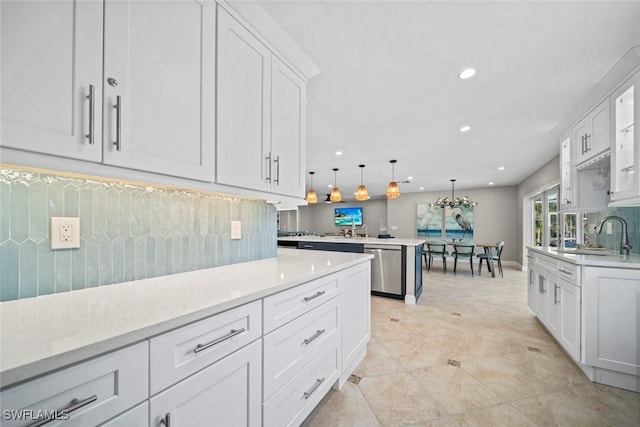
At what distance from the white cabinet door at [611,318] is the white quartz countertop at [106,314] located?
7.16 ft

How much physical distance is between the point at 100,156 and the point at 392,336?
2737 mm

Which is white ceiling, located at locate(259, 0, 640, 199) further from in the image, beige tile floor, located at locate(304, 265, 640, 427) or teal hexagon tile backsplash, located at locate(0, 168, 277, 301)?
beige tile floor, located at locate(304, 265, 640, 427)

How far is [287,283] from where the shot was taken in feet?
3.82

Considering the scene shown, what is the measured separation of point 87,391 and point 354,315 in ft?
5.21

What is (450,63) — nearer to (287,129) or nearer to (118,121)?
(287,129)

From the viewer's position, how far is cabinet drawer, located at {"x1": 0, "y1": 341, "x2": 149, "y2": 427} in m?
0.49

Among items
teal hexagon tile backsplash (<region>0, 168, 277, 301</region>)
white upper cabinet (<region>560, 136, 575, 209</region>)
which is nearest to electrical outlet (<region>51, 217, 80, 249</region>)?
teal hexagon tile backsplash (<region>0, 168, 277, 301</region>)

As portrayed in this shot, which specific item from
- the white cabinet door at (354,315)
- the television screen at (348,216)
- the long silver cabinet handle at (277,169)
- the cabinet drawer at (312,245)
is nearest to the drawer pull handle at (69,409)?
the long silver cabinet handle at (277,169)

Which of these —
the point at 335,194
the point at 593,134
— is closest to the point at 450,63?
the point at 593,134

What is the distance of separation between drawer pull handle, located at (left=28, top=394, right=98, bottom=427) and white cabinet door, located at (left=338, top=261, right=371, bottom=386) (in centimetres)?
128

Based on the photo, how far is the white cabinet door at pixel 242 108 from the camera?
1.22m

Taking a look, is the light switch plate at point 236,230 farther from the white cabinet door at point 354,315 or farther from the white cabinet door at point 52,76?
the white cabinet door at point 52,76

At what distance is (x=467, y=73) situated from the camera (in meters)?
2.02

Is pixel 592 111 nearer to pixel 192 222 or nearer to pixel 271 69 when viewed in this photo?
pixel 271 69
